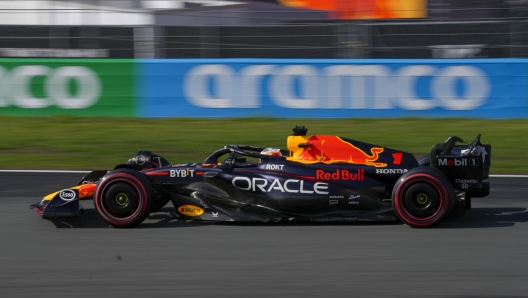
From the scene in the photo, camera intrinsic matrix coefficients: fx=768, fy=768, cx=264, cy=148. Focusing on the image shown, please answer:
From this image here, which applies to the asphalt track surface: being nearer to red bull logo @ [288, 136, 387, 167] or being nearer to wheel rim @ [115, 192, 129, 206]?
wheel rim @ [115, 192, 129, 206]

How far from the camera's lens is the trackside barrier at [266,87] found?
12.4 meters

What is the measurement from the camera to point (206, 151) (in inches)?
423

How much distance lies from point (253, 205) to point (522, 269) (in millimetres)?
2223

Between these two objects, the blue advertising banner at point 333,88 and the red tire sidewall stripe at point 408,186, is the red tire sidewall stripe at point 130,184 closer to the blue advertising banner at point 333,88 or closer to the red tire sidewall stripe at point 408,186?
the red tire sidewall stripe at point 408,186

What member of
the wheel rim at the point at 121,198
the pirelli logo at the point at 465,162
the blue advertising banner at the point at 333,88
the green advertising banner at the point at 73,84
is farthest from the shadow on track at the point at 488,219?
the green advertising banner at the point at 73,84

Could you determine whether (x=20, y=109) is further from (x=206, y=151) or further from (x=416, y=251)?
(x=416, y=251)

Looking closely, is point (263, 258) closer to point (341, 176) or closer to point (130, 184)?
point (341, 176)

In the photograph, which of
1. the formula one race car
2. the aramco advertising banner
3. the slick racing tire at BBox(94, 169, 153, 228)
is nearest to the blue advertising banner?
the aramco advertising banner

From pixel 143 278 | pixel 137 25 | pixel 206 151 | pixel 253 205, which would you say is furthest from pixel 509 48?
pixel 143 278

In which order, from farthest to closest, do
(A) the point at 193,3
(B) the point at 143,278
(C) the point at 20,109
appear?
(A) the point at 193,3, (C) the point at 20,109, (B) the point at 143,278

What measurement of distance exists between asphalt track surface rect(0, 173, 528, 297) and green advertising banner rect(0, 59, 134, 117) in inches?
251

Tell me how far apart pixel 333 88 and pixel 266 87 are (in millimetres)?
1117

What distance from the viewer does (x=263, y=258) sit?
18.1 ft

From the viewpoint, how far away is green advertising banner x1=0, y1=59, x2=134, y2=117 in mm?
13289
